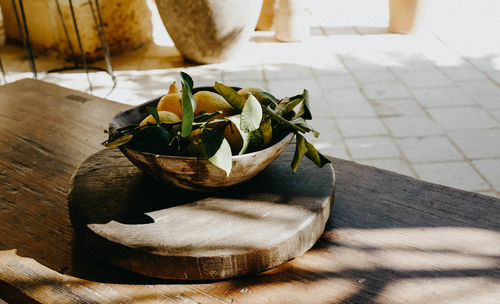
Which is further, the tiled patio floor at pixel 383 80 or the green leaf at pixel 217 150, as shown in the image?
the tiled patio floor at pixel 383 80

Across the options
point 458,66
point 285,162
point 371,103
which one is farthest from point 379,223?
point 458,66

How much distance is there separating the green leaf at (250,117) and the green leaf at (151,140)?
0.13 meters

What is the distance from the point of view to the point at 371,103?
2797mm

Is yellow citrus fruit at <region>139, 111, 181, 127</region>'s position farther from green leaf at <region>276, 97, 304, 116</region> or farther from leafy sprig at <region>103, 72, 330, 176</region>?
green leaf at <region>276, 97, 304, 116</region>

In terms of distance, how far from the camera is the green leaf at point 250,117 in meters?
0.74

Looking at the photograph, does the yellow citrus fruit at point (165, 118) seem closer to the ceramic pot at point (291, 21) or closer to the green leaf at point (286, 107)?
the green leaf at point (286, 107)

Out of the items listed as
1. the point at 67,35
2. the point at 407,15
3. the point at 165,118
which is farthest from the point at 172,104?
the point at 407,15

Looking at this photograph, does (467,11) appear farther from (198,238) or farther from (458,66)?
(198,238)

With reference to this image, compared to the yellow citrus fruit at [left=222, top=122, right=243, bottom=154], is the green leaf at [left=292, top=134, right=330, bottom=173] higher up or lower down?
lower down

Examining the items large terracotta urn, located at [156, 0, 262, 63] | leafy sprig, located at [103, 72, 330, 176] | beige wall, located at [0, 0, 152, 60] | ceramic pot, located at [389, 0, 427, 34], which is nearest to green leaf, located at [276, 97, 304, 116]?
leafy sprig, located at [103, 72, 330, 176]

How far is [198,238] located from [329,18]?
13.0 ft

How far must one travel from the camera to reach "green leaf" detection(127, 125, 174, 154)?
2.47ft

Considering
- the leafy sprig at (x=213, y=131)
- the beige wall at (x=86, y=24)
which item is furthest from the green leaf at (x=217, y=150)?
the beige wall at (x=86, y=24)

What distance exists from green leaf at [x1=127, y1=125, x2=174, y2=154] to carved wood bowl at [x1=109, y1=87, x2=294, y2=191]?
0.01 metres
